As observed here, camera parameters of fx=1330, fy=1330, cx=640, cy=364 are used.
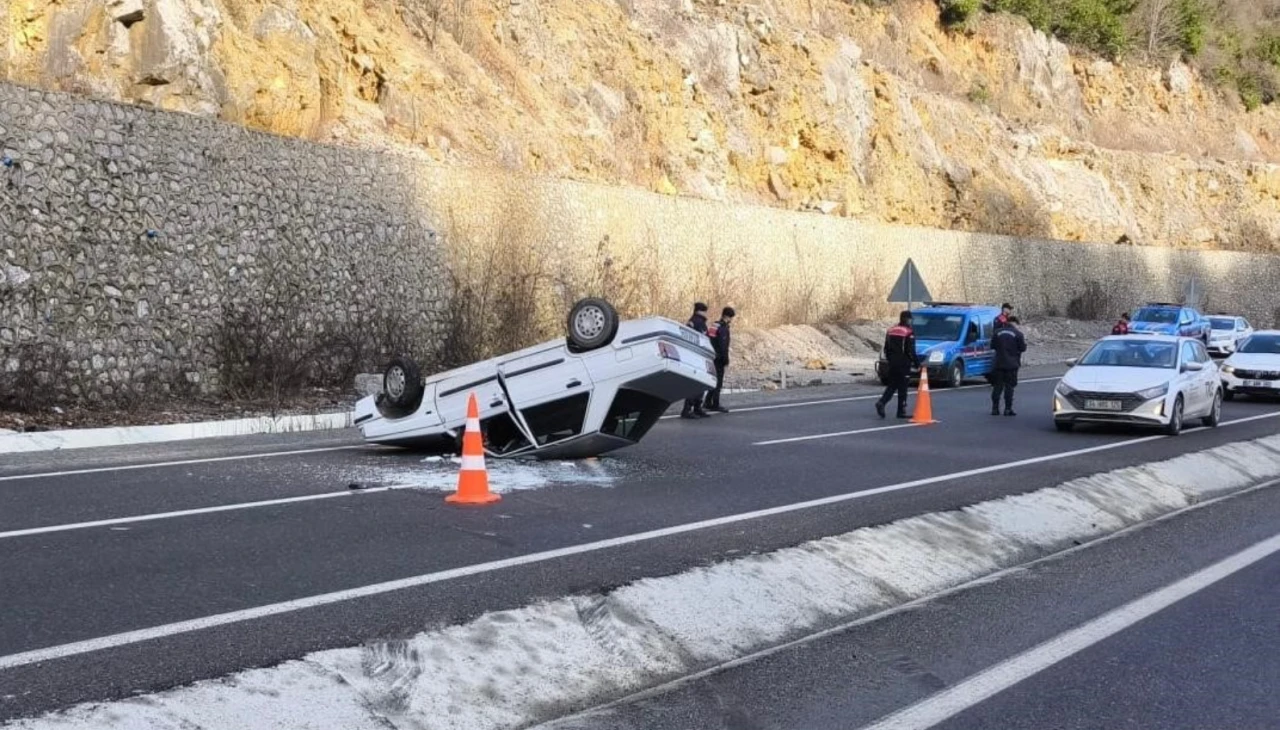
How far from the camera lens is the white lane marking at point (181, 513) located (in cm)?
920

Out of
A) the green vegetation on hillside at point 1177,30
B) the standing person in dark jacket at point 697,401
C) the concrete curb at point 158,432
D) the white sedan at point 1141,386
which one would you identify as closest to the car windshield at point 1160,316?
the white sedan at point 1141,386

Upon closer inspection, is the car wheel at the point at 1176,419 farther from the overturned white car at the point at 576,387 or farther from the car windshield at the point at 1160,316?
the car windshield at the point at 1160,316

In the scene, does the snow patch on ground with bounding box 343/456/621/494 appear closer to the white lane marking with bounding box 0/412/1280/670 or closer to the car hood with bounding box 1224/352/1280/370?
the white lane marking with bounding box 0/412/1280/670

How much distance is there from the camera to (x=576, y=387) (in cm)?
1318

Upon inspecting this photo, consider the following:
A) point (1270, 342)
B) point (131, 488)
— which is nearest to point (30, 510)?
point (131, 488)

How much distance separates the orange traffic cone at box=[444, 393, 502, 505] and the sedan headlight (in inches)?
433

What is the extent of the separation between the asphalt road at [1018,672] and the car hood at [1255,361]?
18.7 m

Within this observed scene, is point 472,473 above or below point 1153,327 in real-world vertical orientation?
above

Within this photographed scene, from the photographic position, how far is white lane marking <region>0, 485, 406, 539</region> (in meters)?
9.20

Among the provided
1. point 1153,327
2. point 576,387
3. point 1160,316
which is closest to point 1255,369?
point 1153,327

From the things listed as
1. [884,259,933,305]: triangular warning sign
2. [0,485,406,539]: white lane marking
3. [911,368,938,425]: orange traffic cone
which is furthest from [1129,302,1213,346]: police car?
[0,485,406,539]: white lane marking

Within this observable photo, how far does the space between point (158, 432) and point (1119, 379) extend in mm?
12925

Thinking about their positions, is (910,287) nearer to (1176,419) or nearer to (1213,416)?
(1213,416)

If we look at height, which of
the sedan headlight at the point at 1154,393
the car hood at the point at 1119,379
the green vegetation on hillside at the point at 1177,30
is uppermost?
the green vegetation on hillside at the point at 1177,30
